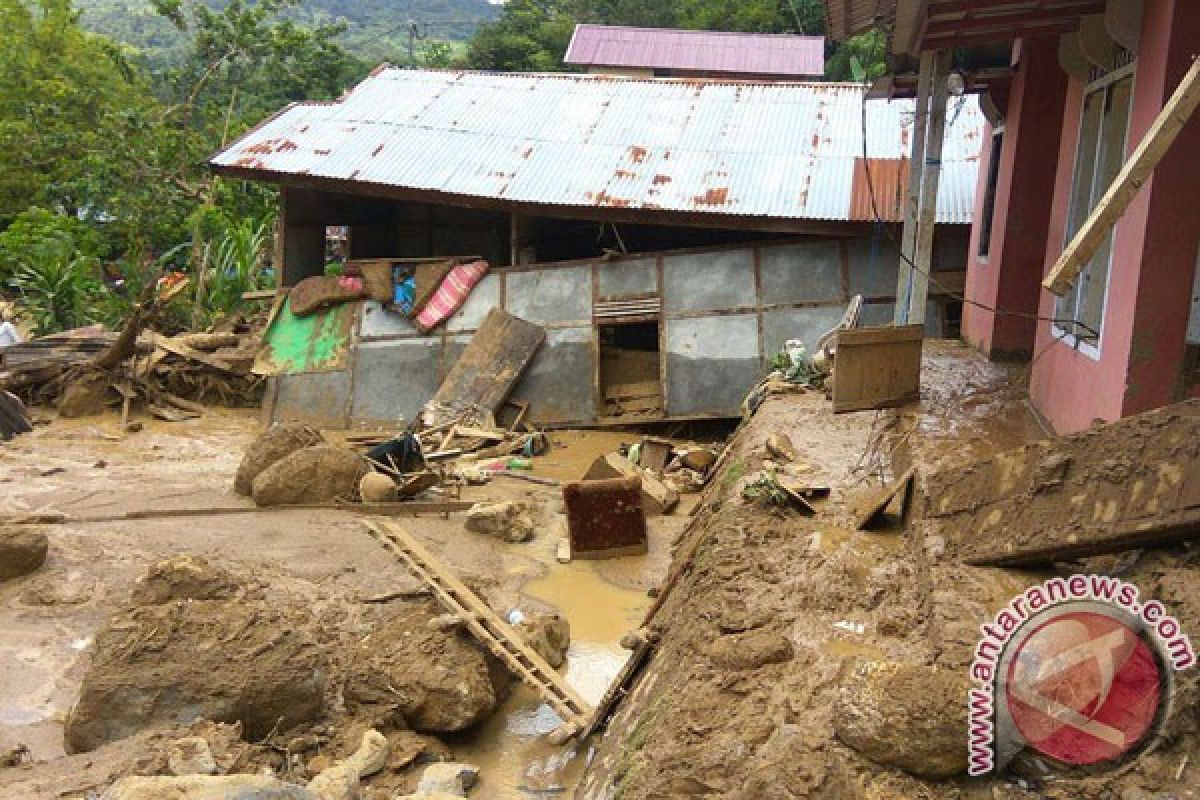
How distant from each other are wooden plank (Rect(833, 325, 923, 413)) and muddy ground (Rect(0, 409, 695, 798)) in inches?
89.5

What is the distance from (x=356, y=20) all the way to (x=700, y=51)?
6047cm

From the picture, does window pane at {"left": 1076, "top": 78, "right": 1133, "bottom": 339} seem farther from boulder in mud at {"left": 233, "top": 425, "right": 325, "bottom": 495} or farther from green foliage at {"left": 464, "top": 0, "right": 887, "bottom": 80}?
green foliage at {"left": 464, "top": 0, "right": 887, "bottom": 80}

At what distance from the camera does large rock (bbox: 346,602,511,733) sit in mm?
5766

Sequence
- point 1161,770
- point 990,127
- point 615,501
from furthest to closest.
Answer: point 990,127 → point 615,501 → point 1161,770

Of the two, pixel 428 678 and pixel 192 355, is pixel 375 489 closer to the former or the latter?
pixel 428 678

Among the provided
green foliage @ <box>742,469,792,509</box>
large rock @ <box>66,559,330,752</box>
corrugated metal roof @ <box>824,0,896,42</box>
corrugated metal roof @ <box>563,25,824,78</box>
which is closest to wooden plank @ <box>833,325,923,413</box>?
green foliage @ <box>742,469,792,509</box>

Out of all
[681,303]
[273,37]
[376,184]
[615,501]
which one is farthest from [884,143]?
[273,37]

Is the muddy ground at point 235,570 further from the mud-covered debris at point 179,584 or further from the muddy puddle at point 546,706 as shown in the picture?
the mud-covered debris at point 179,584

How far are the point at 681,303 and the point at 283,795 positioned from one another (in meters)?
10.3

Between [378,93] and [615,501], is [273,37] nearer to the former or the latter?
[378,93]

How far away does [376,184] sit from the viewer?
45.5 feet

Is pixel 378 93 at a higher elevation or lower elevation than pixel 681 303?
higher

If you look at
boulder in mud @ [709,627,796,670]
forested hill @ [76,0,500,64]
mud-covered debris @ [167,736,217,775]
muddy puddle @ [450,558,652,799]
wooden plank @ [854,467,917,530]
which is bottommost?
muddy puddle @ [450,558,652,799]

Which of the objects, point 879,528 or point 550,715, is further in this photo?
point 550,715
